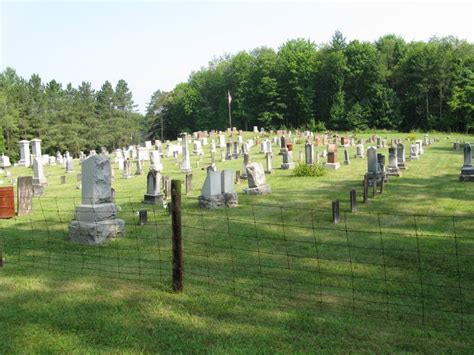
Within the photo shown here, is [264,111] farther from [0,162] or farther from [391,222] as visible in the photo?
[391,222]

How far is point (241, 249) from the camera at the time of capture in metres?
10.4

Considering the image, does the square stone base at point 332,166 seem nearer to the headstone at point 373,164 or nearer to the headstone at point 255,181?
the headstone at point 373,164

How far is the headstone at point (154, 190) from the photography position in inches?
661

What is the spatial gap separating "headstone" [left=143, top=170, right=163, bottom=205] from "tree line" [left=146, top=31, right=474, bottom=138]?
50.9 meters

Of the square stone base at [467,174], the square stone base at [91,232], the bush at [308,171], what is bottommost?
the square stone base at [91,232]

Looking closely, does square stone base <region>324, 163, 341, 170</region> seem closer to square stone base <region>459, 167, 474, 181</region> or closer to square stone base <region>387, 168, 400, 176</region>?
square stone base <region>387, 168, 400, 176</region>

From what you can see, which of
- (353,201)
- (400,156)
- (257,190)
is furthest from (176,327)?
(400,156)

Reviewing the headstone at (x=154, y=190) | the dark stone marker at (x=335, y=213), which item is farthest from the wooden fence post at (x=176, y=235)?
the headstone at (x=154, y=190)

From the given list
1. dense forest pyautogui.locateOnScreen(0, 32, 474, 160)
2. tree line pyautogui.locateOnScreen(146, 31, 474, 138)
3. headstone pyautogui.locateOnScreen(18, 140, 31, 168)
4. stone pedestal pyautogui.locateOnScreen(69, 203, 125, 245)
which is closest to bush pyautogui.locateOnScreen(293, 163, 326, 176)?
stone pedestal pyautogui.locateOnScreen(69, 203, 125, 245)

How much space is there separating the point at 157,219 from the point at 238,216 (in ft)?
7.79

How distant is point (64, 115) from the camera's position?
73.7 m

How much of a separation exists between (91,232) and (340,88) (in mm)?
73257

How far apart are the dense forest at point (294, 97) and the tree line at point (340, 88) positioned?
164 mm

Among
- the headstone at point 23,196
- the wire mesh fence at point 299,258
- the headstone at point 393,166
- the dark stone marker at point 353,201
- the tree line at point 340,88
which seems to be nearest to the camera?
the wire mesh fence at point 299,258
